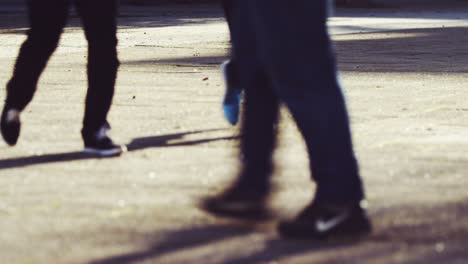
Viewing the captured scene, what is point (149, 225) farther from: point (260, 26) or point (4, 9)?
point (4, 9)

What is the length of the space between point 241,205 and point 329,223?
0.46 meters

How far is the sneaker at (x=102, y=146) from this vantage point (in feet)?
18.8

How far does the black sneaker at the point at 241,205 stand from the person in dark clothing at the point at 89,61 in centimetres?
142

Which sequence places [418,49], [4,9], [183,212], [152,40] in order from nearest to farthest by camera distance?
1. [183,212]
2. [418,49]
3. [152,40]
4. [4,9]

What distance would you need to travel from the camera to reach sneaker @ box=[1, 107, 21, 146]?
5.93 meters

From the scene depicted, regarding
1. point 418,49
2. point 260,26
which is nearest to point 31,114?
point 260,26

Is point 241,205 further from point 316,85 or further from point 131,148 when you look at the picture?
point 131,148

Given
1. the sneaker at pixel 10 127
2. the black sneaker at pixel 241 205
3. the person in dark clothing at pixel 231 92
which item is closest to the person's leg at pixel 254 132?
the black sneaker at pixel 241 205

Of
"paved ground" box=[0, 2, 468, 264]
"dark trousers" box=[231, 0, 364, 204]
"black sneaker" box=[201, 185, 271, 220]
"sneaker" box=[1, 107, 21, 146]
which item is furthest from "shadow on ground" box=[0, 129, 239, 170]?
"dark trousers" box=[231, 0, 364, 204]

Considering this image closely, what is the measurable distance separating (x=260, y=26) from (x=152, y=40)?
34.3ft

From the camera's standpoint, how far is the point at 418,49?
1277cm

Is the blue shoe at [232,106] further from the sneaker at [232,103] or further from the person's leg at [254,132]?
the person's leg at [254,132]

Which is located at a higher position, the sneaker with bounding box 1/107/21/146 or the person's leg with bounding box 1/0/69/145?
the person's leg with bounding box 1/0/69/145

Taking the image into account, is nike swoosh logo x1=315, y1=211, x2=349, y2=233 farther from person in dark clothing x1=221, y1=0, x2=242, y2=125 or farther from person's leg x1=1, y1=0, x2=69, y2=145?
person's leg x1=1, y1=0, x2=69, y2=145
